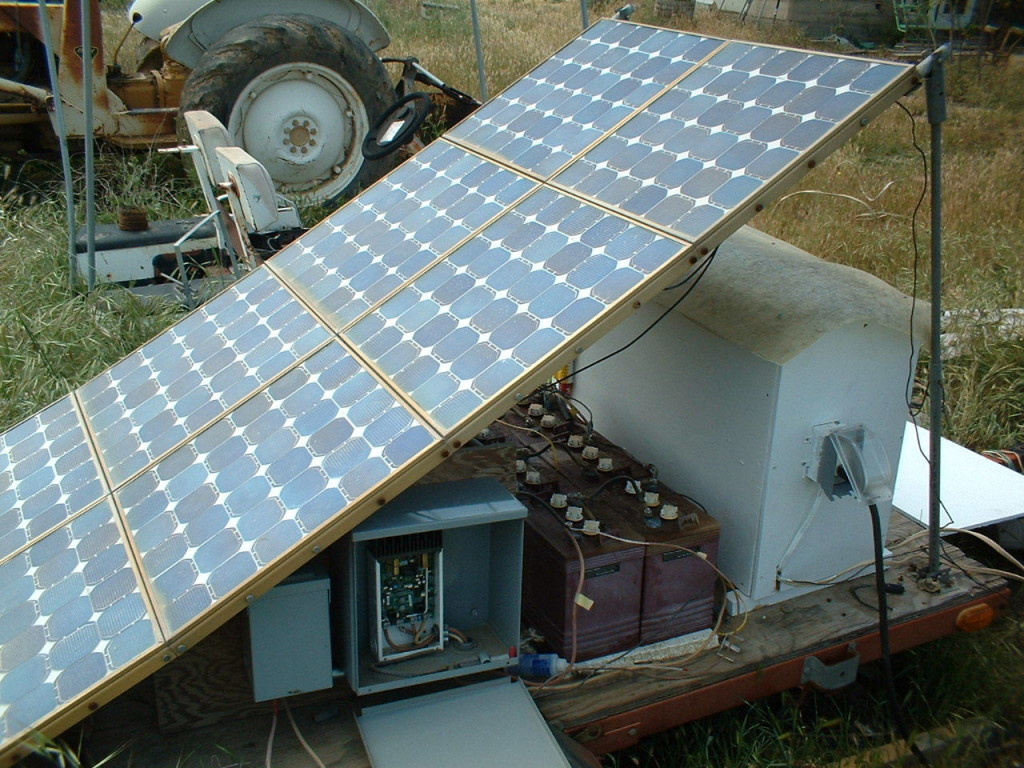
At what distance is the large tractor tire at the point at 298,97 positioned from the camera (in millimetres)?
6980

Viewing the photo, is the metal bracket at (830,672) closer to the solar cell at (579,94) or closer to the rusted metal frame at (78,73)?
the solar cell at (579,94)

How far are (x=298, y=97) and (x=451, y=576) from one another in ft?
18.0

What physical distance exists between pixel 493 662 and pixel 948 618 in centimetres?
171

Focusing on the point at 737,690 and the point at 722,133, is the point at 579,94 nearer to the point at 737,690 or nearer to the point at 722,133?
the point at 722,133

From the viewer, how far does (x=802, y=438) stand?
3.10 metres

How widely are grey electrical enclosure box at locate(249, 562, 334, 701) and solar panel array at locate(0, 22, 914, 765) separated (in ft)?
0.67

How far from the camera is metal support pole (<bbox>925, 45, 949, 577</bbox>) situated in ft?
8.91

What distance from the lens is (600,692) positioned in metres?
2.93

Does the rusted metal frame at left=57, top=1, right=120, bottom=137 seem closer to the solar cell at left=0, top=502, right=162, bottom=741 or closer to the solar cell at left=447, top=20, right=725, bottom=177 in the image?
the solar cell at left=447, top=20, right=725, bottom=177

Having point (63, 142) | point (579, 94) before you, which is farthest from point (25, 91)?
point (579, 94)

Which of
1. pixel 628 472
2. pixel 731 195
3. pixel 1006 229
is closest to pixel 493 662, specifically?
pixel 628 472

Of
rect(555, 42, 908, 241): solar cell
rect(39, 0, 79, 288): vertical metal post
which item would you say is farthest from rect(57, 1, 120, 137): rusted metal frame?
rect(555, 42, 908, 241): solar cell

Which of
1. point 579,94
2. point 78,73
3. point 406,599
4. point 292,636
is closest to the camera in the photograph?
point 292,636

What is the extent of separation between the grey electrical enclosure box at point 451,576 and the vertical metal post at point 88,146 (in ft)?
10.8
